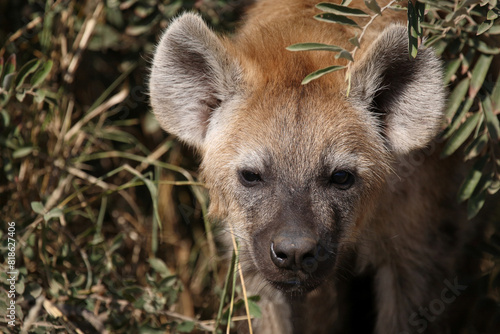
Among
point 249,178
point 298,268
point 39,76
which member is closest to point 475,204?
point 298,268

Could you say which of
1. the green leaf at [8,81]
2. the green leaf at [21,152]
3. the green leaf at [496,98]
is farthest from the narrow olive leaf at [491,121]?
the green leaf at [21,152]

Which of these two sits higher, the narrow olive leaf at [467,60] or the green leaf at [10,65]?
the narrow olive leaf at [467,60]

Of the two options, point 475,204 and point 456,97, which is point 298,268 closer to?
point 475,204

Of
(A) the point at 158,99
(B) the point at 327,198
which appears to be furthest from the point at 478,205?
(A) the point at 158,99

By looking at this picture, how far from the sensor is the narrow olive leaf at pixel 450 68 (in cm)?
304

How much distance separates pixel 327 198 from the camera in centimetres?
288

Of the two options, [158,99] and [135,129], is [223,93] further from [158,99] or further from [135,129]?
[135,129]

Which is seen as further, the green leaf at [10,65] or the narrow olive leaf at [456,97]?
the green leaf at [10,65]

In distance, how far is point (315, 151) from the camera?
2.85 m

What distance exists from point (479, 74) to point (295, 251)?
129cm

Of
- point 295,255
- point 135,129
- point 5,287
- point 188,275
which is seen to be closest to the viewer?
point 295,255

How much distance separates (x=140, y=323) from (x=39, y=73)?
57.8 inches

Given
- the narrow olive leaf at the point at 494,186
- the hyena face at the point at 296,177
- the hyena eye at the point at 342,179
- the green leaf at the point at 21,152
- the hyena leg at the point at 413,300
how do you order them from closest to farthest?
the hyena face at the point at 296,177, the hyena eye at the point at 342,179, the narrow olive leaf at the point at 494,186, the hyena leg at the point at 413,300, the green leaf at the point at 21,152

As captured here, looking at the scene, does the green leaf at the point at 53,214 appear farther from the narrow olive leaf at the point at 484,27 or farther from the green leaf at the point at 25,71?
the narrow olive leaf at the point at 484,27
